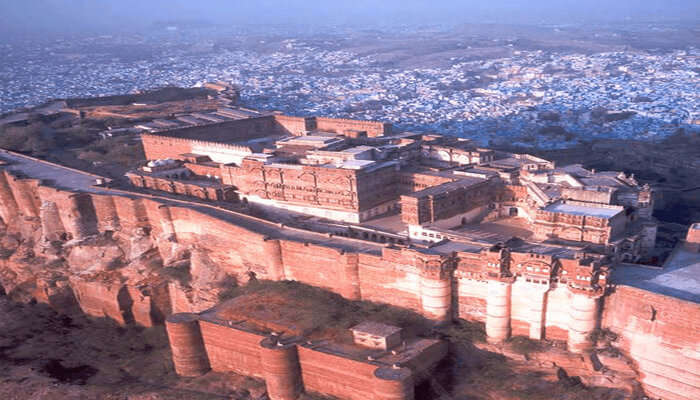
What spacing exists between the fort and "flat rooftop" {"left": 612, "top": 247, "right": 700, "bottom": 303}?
9 centimetres

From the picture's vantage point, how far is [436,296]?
19.1 m

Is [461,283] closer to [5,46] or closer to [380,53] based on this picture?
[380,53]

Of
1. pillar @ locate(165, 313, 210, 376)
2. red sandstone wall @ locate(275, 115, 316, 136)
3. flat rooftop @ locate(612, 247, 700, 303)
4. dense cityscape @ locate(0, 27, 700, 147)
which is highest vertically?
red sandstone wall @ locate(275, 115, 316, 136)

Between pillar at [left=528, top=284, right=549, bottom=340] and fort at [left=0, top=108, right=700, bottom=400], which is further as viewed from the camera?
pillar at [left=528, top=284, right=549, bottom=340]

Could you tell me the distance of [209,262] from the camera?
85.1 feet

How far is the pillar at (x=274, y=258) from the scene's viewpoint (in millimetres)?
22625

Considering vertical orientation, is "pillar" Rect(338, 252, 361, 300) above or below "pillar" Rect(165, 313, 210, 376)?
above

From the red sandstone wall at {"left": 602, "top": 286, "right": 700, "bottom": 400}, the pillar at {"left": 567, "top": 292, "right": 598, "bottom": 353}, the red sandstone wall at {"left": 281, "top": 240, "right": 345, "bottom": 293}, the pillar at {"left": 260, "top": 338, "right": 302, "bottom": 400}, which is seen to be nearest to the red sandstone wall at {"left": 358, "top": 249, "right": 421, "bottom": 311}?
the red sandstone wall at {"left": 281, "top": 240, "right": 345, "bottom": 293}

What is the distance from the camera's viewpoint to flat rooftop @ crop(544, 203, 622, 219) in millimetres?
20266

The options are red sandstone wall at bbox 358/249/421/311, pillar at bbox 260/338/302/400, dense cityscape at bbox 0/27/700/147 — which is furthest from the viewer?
dense cityscape at bbox 0/27/700/147

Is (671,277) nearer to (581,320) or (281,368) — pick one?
(581,320)

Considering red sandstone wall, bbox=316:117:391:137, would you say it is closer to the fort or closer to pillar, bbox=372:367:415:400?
the fort

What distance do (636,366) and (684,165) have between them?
118 feet

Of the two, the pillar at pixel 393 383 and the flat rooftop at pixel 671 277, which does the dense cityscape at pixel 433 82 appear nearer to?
the flat rooftop at pixel 671 277
